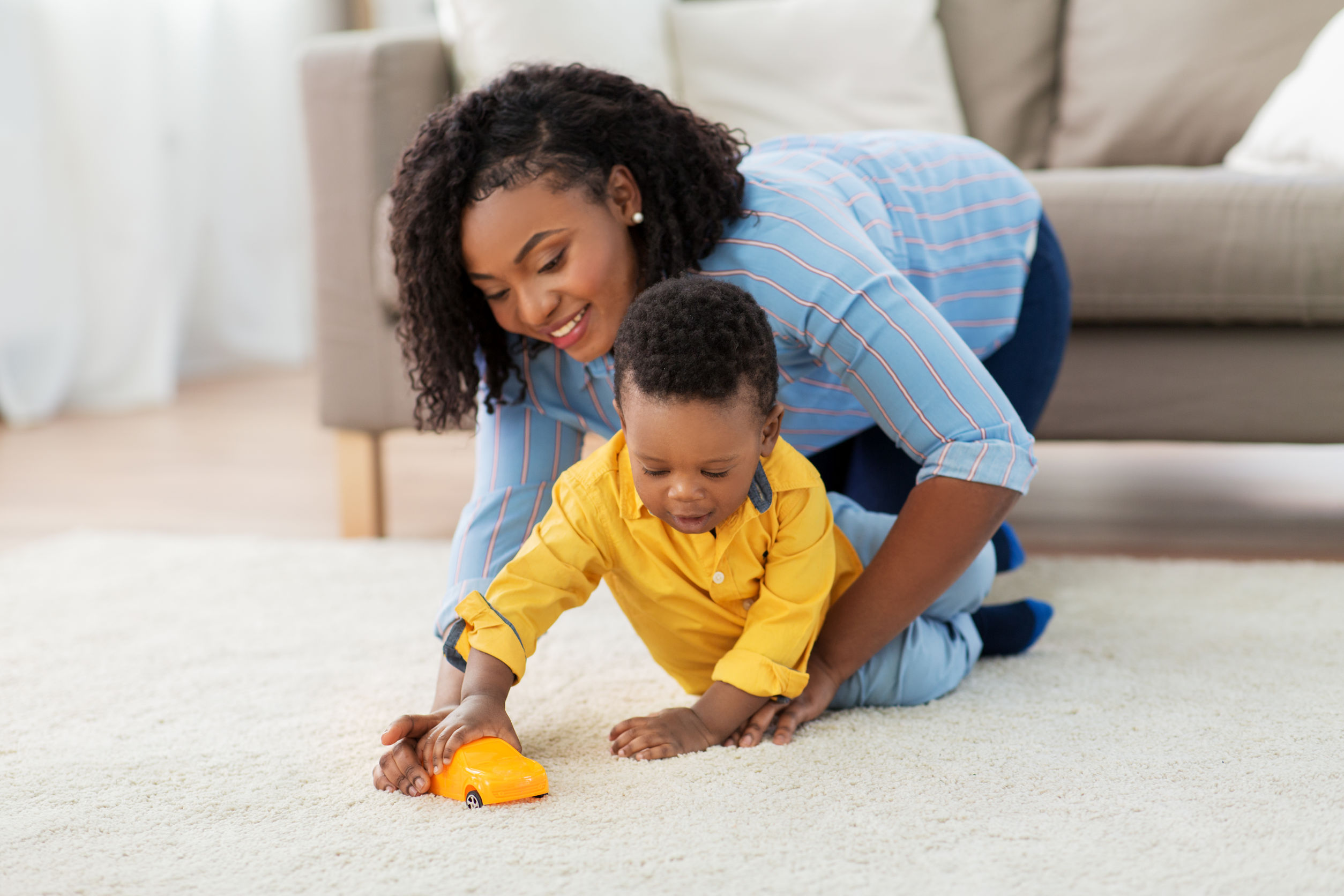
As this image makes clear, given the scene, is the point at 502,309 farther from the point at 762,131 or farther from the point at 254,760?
the point at 762,131

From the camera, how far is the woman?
98 cm

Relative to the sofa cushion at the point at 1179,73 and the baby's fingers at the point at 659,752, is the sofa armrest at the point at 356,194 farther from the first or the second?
the sofa cushion at the point at 1179,73

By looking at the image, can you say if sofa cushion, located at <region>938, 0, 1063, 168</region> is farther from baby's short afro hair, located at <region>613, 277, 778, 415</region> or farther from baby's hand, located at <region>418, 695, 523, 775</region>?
baby's hand, located at <region>418, 695, 523, 775</region>

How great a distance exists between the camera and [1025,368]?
1.32 metres

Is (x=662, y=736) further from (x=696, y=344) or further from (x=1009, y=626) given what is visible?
(x=1009, y=626)

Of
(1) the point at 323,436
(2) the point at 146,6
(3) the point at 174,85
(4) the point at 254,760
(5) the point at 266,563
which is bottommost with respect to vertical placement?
(1) the point at 323,436

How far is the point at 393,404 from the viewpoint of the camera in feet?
5.65

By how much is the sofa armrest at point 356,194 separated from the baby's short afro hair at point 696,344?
2.70ft

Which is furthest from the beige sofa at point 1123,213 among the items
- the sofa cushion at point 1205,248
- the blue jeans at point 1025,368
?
the blue jeans at point 1025,368

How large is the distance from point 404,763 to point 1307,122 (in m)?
1.63

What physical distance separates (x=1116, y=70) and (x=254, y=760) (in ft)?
5.75

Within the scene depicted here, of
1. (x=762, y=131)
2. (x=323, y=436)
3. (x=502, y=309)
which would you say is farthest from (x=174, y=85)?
(x=502, y=309)

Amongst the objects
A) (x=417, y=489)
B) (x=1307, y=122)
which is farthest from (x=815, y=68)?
(x=417, y=489)

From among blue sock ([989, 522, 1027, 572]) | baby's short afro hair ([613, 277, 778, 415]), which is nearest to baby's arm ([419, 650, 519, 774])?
baby's short afro hair ([613, 277, 778, 415])
